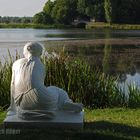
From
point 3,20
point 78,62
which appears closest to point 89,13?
point 3,20

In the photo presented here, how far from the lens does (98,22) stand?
88875 mm

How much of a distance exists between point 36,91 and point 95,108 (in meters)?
3.89

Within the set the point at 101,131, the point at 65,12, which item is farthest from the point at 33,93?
the point at 65,12

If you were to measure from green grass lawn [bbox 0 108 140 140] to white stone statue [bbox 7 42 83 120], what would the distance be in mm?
274

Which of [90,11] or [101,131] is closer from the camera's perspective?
[101,131]

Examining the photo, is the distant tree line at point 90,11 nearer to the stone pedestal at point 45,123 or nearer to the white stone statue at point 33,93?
the white stone statue at point 33,93

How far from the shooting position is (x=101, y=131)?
684 centimetres

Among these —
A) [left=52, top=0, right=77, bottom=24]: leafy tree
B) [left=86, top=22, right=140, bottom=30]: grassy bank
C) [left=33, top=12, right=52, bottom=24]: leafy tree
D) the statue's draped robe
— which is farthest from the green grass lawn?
[left=33, top=12, right=52, bottom=24]: leafy tree

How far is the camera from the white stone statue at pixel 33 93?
6.68 m

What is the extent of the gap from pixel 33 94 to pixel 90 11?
3161 inches

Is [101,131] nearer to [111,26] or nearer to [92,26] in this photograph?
[111,26]

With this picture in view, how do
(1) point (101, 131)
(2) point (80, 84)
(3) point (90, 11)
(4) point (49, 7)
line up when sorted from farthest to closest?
(4) point (49, 7) → (3) point (90, 11) → (2) point (80, 84) → (1) point (101, 131)

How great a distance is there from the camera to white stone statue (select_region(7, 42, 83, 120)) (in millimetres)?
6684

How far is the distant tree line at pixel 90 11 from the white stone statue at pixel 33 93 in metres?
71.6
